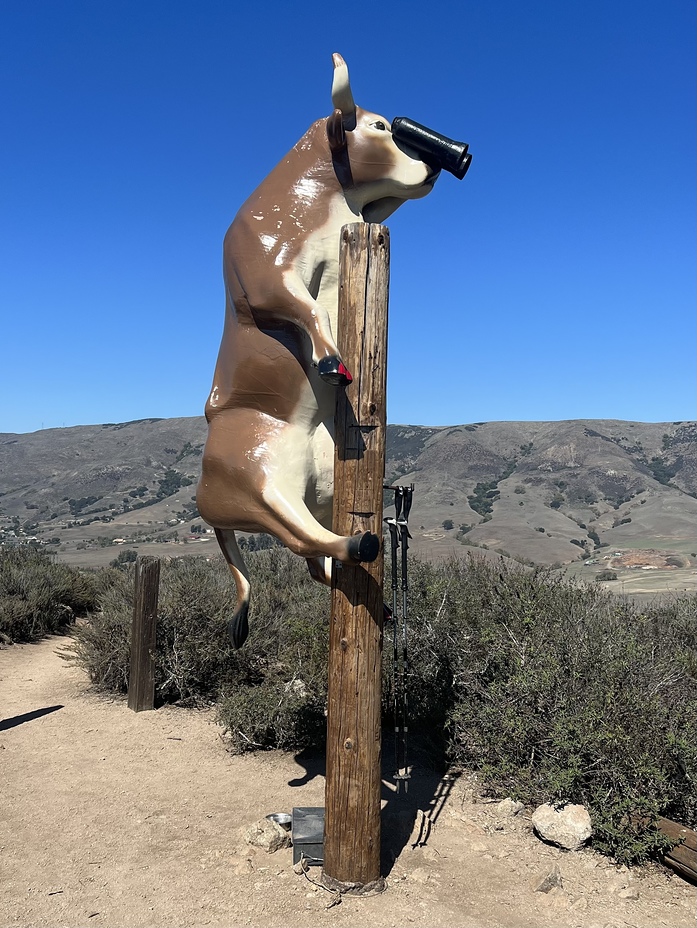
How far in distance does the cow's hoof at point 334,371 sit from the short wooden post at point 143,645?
4272 millimetres

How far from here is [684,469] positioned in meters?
54.9

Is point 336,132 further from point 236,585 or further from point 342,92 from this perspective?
point 236,585

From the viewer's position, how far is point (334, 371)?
10.1ft

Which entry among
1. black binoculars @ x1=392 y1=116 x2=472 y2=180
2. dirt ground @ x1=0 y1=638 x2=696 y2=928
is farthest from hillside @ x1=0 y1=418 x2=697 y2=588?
black binoculars @ x1=392 y1=116 x2=472 y2=180

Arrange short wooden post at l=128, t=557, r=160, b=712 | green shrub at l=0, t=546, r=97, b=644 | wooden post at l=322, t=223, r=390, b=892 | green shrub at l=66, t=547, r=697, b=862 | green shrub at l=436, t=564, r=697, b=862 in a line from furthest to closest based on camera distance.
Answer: green shrub at l=0, t=546, r=97, b=644
short wooden post at l=128, t=557, r=160, b=712
green shrub at l=66, t=547, r=697, b=862
green shrub at l=436, t=564, r=697, b=862
wooden post at l=322, t=223, r=390, b=892

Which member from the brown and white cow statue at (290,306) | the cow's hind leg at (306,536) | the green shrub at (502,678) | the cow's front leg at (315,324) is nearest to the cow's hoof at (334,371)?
the cow's front leg at (315,324)

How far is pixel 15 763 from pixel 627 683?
4.80 metres

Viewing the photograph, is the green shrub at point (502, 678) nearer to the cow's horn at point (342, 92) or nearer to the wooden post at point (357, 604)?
the wooden post at point (357, 604)

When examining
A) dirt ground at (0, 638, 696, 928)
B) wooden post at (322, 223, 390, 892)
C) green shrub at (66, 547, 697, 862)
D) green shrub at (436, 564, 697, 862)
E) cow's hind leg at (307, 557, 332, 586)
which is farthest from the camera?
green shrub at (66, 547, 697, 862)

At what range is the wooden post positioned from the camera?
11.3 ft

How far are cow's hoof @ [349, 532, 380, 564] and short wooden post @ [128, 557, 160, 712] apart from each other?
4.17 m

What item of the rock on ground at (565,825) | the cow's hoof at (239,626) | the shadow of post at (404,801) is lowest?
the shadow of post at (404,801)

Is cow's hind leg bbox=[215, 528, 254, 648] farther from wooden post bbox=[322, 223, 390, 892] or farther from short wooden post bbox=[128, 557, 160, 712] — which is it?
short wooden post bbox=[128, 557, 160, 712]

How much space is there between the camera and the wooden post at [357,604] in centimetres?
345
